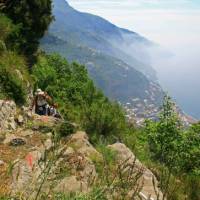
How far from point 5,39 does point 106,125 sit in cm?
867

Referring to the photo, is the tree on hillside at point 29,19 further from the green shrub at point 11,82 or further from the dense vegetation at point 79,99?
the green shrub at point 11,82

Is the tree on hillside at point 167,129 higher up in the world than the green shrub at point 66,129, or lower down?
lower down

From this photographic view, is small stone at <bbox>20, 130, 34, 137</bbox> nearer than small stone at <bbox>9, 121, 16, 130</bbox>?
Yes

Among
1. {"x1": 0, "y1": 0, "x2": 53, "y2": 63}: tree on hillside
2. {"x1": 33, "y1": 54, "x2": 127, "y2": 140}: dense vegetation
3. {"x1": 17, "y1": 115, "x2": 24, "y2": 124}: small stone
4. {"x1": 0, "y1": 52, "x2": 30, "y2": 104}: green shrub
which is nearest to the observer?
{"x1": 17, "y1": 115, "x2": 24, "y2": 124}: small stone

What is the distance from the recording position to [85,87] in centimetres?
5125

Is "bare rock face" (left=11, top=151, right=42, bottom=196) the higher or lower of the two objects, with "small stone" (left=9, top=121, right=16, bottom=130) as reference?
higher

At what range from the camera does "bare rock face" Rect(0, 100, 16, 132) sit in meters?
19.9

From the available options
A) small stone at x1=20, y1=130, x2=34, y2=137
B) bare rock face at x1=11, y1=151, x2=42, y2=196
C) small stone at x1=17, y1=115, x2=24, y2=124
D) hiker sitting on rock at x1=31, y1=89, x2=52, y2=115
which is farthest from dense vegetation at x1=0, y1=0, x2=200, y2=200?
bare rock face at x1=11, y1=151, x2=42, y2=196

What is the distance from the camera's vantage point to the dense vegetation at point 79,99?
2406 centimetres

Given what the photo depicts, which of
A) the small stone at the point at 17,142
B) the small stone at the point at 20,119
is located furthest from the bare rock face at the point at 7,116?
the small stone at the point at 17,142

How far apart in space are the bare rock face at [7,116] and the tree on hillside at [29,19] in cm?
1108

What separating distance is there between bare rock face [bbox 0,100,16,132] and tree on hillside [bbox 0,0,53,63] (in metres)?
11.1

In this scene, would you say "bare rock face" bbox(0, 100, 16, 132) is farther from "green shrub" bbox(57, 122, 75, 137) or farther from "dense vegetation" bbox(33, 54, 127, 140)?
"dense vegetation" bbox(33, 54, 127, 140)

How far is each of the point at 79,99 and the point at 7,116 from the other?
2630 centimetres
